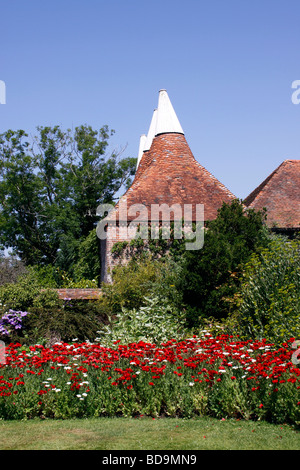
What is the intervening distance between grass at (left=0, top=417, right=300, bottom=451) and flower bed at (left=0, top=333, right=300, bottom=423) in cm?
22

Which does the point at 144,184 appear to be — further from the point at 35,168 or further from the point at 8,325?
the point at 35,168

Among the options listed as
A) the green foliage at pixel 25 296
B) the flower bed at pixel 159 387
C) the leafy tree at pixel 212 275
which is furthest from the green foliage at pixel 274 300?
the green foliage at pixel 25 296

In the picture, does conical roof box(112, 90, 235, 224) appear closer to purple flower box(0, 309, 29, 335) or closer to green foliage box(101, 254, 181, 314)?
green foliage box(101, 254, 181, 314)

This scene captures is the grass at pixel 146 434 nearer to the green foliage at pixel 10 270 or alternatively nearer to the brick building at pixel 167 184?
the brick building at pixel 167 184

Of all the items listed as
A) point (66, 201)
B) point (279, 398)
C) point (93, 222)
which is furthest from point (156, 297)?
point (66, 201)

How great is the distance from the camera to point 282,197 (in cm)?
2359

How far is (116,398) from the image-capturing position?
7.48 m

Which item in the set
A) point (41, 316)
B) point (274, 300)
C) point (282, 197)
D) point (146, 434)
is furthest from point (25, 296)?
point (282, 197)

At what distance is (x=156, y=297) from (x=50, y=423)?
20.1 ft

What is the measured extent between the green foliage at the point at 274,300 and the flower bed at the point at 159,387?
46.3 inches

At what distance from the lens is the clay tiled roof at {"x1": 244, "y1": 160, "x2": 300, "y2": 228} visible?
22.3 metres

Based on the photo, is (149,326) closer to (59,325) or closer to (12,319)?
(59,325)

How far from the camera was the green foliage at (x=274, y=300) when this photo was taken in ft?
30.3

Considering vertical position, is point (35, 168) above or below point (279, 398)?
above
